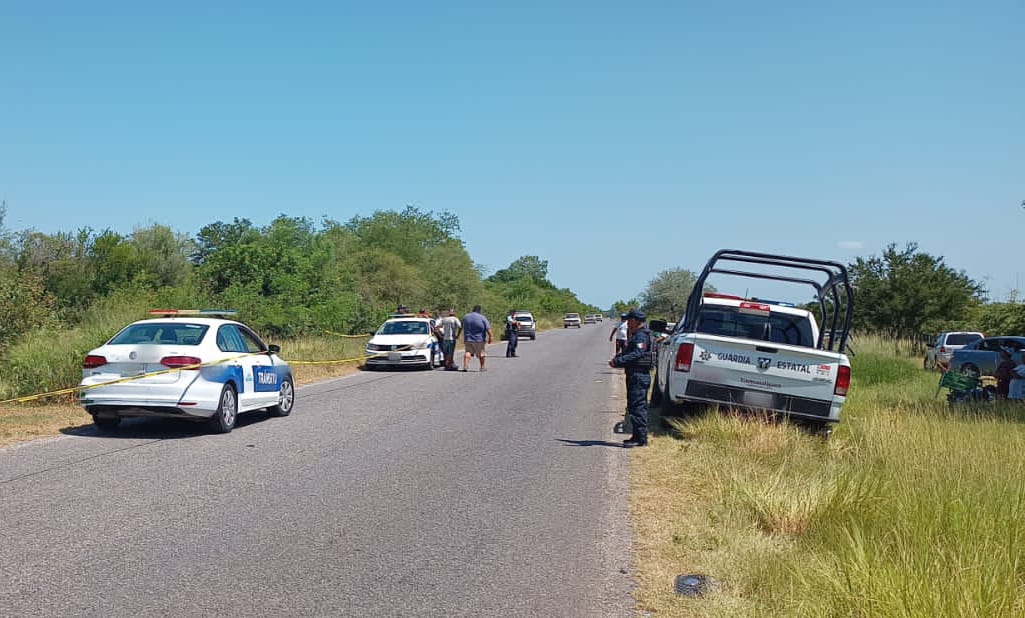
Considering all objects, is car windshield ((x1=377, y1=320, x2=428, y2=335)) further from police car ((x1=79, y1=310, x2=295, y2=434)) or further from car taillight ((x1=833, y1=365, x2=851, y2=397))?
car taillight ((x1=833, y1=365, x2=851, y2=397))

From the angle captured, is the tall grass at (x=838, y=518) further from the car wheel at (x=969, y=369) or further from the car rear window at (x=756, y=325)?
the car wheel at (x=969, y=369)

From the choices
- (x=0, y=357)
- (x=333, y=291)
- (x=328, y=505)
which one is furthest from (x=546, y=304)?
(x=328, y=505)

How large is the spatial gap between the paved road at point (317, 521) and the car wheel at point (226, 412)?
1.04ft

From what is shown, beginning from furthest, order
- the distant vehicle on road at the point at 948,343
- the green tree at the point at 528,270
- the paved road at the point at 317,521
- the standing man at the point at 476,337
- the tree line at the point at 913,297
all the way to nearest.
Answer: the green tree at the point at 528,270 → the tree line at the point at 913,297 → the distant vehicle on road at the point at 948,343 → the standing man at the point at 476,337 → the paved road at the point at 317,521

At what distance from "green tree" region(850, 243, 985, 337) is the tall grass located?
2951cm

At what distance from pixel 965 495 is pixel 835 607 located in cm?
264

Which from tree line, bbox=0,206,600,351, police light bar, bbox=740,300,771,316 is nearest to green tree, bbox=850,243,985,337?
tree line, bbox=0,206,600,351

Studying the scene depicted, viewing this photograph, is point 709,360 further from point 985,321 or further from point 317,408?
point 985,321

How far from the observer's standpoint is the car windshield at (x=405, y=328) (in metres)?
25.5

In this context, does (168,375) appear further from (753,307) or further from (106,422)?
(753,307)

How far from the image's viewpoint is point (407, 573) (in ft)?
19.0

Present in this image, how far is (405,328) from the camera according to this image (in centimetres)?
2570

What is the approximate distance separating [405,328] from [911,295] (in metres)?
24.8

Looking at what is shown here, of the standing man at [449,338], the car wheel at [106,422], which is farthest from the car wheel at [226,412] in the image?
the standing man at [449,338]
